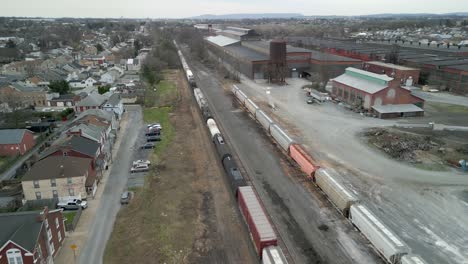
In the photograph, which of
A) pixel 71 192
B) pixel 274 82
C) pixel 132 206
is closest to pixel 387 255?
pixel 132 206

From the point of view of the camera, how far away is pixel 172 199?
1022 inches

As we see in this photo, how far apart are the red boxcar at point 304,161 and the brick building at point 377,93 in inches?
807

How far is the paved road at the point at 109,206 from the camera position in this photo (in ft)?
65.8

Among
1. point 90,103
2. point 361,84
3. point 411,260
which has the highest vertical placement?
point 361,84

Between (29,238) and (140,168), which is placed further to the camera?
(140,168)

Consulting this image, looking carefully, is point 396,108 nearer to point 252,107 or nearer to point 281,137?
point 252,107

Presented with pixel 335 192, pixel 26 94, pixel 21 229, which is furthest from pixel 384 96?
pixel 26 94

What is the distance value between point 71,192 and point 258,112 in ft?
81.6

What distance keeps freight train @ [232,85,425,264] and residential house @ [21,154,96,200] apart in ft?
57.5

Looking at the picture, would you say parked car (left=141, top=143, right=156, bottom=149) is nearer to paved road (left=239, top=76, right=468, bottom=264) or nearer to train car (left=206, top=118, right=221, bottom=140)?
train car (left=206, top=118, right=221, bottom=140)

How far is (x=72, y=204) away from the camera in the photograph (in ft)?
80.9

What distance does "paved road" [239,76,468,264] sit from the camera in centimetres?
2066

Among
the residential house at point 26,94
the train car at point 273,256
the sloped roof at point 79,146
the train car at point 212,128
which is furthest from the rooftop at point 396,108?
the residential house at point 26,94

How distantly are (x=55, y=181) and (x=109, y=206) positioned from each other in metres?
4.47
